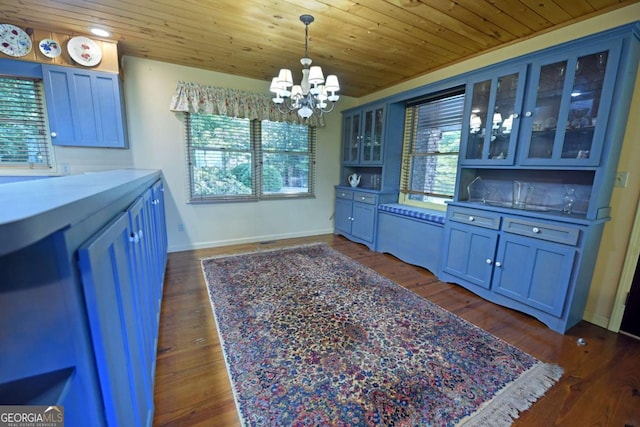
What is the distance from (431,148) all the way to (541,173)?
1.30 m

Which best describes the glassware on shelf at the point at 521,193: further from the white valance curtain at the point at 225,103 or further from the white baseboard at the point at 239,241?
the white valance curtain at the point at 225,103

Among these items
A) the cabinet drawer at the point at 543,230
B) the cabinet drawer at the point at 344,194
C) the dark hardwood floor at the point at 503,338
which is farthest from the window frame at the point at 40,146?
the cabinet drawer at the point at 543,230

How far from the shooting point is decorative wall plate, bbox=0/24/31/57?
8.04 feet

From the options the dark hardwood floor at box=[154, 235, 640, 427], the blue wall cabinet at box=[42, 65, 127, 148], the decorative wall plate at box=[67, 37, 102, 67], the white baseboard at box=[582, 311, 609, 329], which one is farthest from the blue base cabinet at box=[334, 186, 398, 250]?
the decorative wall plate at box=[67, 37, 102, 67]

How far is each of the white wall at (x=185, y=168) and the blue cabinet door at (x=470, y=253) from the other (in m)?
2.36

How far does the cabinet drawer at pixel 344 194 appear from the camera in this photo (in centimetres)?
434

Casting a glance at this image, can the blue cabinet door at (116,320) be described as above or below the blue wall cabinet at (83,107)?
below

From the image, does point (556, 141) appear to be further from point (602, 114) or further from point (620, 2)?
point (620, 2)

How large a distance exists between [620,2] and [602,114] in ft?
3.05

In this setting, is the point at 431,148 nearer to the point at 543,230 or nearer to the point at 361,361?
the point at 543,230

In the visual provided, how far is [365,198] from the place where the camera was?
4.04 meters

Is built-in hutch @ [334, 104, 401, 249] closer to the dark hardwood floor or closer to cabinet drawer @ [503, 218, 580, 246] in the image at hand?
the dark hardwood floor

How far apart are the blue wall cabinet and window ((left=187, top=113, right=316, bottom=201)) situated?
816mm

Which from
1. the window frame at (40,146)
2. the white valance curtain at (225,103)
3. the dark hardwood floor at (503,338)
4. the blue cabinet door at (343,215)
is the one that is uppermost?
the white valance curtain at (225,103)
